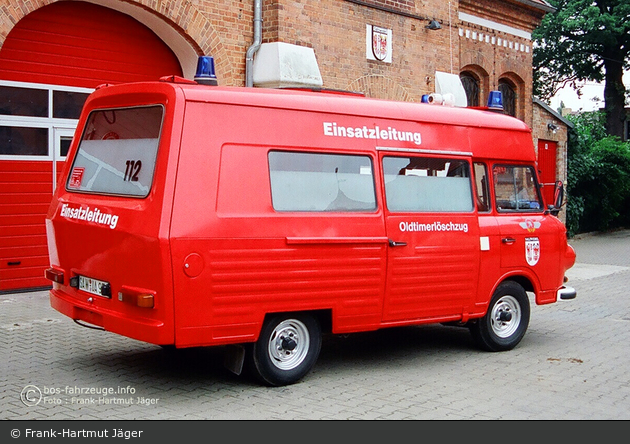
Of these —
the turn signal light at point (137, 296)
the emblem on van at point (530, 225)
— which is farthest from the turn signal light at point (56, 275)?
the emblem on van at point (530, 225)

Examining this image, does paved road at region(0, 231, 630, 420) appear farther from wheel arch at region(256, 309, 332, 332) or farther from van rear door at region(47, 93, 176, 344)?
van rear door at region(47, 93, 176, 344)

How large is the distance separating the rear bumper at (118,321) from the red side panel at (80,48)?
5079mm

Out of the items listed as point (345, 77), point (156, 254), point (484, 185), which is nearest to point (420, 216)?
point (484, 185)

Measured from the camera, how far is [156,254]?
6.16 meters

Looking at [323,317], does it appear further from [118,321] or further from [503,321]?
[503,321]

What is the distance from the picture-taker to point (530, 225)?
885 cm

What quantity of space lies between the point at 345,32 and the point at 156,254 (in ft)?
30.2

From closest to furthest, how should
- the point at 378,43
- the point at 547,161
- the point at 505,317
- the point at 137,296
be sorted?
the point at 137,296 → the point at 505,317 → the point at 378,43 → the point at 547,161

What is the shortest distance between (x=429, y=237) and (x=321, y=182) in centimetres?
130

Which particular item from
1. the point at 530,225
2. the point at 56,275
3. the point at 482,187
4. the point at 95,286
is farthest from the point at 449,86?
the point at 95,286

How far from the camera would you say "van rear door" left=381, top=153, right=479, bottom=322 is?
7645 millimetres

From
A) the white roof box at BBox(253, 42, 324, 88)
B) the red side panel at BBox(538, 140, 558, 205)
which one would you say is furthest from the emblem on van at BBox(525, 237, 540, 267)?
the red side panel at BBox(538, 140, 558, 205)

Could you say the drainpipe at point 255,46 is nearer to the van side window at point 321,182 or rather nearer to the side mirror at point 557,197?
the side mirror at point 557,197

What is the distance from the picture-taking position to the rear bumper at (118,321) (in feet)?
20.4
